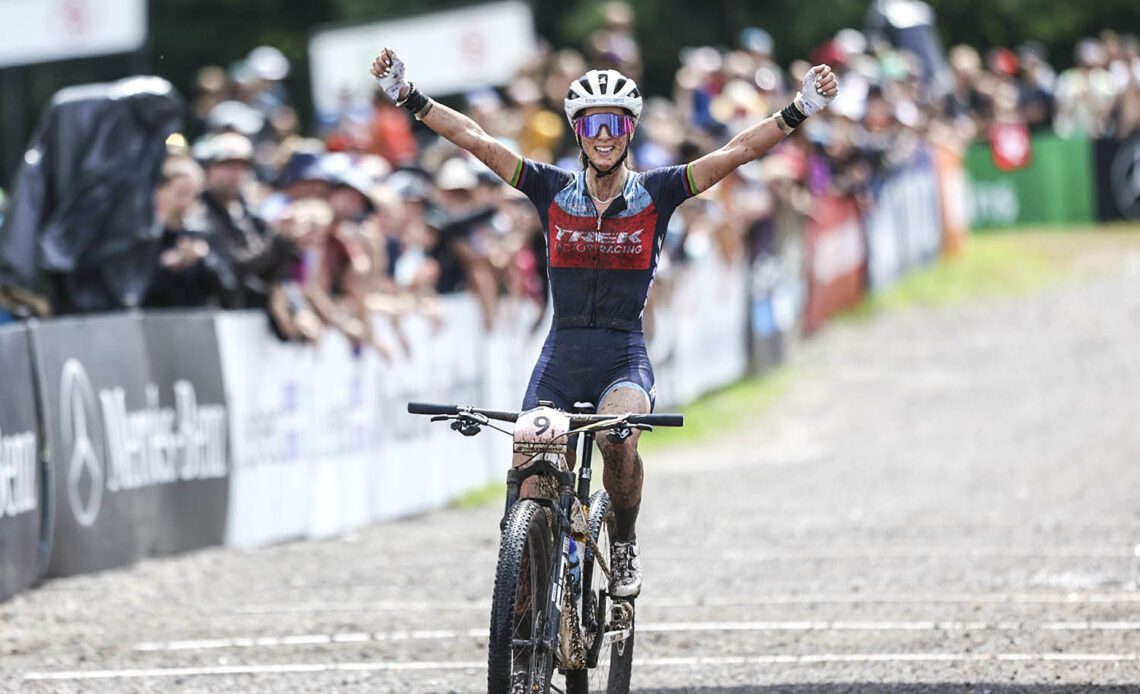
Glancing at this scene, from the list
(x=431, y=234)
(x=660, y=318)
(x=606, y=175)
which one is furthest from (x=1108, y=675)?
(x=660, y=318)

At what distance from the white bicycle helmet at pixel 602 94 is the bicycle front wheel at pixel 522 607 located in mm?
1670

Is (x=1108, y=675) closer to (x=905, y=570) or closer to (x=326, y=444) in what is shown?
(x=905, y=570)

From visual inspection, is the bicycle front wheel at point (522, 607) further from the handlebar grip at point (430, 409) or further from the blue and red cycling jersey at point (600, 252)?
the blue and red cycling jersey at point (600, 252)

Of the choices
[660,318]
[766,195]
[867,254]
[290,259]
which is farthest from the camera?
[867,254]

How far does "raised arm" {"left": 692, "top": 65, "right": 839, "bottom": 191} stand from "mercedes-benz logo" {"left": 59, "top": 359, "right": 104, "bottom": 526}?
5061 millimetres

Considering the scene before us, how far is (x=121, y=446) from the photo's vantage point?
12.4 m

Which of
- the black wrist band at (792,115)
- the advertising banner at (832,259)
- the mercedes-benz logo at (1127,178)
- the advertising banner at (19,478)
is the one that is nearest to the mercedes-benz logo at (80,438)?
the advertising banner at (19,478)

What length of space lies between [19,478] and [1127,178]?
963 inches

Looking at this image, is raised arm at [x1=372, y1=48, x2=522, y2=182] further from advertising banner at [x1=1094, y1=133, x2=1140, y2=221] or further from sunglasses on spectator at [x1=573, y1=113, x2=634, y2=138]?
advertising banner at [x1=1094, y1=133, x2=1140, y2=221]

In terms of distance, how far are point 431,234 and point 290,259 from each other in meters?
2.46

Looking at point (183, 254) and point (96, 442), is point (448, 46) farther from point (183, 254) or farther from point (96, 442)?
point (96, 442)

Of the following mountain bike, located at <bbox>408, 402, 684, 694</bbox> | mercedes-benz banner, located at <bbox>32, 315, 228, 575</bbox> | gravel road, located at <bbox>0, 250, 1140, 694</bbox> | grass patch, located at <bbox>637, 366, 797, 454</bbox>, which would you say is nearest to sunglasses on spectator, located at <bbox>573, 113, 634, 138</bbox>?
mountain bike, located at <bbox>408, 402, 684, 694</bbox>

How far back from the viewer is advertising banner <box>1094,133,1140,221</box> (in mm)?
31828

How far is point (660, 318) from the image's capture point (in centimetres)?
2022
